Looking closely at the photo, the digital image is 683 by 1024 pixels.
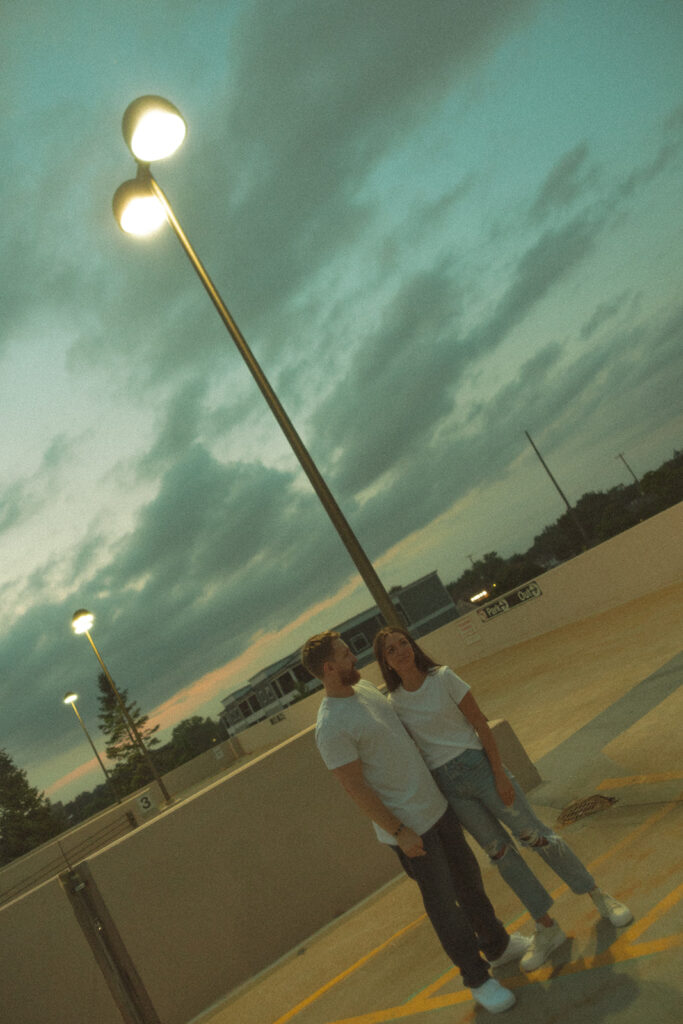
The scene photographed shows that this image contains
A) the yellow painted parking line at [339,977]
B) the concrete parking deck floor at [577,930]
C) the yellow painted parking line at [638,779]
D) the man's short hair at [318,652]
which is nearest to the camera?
the concrete parking deck floor at [577,930]

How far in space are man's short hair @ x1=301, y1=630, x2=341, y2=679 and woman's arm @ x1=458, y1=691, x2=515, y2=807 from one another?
697 millimetres

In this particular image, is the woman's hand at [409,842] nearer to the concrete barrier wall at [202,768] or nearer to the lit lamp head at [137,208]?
the lit lamp head at [137,208]

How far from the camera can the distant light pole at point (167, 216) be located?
5.10 metres

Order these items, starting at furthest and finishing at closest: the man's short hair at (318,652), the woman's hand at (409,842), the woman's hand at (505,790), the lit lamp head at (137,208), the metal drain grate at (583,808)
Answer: the lit lamp head at (137,208)
the metal drain grate at (583,808)
the woman's hand at (505,790)
the man's short hair at (318,652)
the woman's hand at (409,842)

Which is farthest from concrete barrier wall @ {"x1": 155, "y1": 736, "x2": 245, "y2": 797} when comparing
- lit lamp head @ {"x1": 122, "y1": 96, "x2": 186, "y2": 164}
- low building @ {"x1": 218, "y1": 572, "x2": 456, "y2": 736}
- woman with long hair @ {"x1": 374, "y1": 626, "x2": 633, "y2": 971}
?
woman with long hair @ {"x1": 374, "y1": 626, "x2": 633, "y2": 971}

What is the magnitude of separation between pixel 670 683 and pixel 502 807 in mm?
4928

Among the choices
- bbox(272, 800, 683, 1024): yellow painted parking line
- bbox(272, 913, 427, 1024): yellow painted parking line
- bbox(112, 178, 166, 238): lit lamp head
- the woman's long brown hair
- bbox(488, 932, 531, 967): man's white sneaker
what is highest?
bbox(112, 178, 166, 238): lit lamp head

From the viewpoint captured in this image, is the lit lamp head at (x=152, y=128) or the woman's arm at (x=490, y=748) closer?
the woman's arm at (x=490, y=748)

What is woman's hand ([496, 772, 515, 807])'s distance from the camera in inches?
121

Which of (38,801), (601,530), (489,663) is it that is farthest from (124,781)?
(489,663)

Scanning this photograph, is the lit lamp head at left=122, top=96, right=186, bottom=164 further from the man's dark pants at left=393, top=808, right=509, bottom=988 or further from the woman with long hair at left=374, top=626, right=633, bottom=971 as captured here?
the man's dark pants at left=393, top=808, right=509, bottom=988

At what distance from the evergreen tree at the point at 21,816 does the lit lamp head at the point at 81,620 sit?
143ft

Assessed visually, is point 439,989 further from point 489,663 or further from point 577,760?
point 489,663

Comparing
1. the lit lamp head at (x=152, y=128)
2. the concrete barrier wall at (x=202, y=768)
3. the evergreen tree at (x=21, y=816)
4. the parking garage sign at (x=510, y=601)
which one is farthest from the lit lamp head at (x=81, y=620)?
the evergreen tree at (x=21, y=816)
